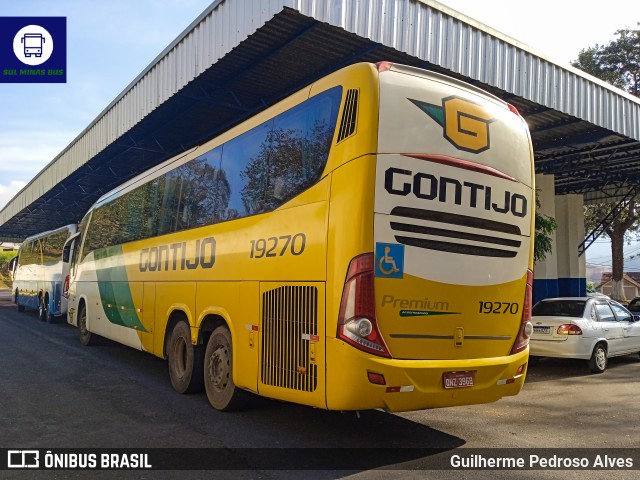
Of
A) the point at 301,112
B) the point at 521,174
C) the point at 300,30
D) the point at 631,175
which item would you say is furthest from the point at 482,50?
the point at 631,175

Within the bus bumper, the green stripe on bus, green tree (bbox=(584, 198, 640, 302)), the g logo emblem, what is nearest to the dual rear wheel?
the green stripe on bus

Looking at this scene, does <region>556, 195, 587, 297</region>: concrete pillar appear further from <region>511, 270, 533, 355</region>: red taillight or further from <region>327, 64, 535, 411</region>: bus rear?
<region>327, 64, 535, 411</region>: bus rear

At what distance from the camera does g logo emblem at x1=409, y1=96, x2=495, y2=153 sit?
551 centimetres

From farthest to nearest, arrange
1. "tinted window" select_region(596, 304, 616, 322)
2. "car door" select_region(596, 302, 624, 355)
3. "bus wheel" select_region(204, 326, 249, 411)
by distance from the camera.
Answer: "tinted window" select_region(596, 304, 616, 322) → "car door" select_region(596, 302, 624, 355) → "bus wheel" select_region(204, 326, 249, 411)

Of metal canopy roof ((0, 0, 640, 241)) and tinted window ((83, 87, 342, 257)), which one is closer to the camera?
tinted window ((83, 87, 342, 257))

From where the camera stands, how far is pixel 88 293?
12812 millimetres

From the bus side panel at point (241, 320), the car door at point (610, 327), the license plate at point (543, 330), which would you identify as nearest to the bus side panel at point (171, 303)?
the bus side panel at point (241, 320)

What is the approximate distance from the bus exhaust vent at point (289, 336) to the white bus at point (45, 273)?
44.6 feet

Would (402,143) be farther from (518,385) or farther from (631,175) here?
(631,175)

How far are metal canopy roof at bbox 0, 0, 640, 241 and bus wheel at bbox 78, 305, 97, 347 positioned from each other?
5.15 meters

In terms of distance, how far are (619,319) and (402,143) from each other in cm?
883

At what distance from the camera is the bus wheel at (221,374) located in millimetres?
6738

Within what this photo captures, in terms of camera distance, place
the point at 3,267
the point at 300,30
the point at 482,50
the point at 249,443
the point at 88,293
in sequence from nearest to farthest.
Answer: the point at 249,443 < the point at 300,30 < the point at 482,50 < the point at 88,293 < the point at 3,267

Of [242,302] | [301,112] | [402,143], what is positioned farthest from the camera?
[242,302]
